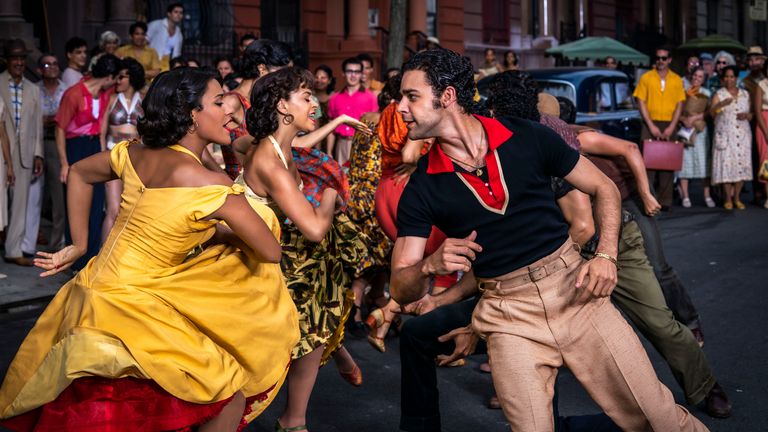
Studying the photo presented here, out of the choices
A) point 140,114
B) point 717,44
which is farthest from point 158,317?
point 717,44

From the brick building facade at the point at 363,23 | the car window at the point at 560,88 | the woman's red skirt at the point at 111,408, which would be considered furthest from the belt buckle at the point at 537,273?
the brick building facade at the point at 363,23

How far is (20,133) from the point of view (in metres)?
10.4

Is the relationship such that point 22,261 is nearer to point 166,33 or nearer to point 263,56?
point 263,56

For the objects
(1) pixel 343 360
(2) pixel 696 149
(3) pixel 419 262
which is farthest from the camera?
(2) pixel 696 149

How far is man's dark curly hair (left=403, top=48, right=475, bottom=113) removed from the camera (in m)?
4.09

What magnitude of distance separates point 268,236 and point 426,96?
78cm

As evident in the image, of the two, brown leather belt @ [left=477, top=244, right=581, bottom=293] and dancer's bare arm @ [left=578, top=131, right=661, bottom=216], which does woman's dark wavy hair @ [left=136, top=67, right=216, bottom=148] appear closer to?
brown leather belt @ [left=477, top=244, right=581, bottom=293]

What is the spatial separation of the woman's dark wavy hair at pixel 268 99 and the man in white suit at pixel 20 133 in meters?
5.61

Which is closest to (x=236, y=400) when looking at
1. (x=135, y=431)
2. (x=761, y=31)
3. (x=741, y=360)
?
(x=135, y=431)

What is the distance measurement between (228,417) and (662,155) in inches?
294

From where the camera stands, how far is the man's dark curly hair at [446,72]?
161 inches

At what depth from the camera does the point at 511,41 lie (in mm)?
31344

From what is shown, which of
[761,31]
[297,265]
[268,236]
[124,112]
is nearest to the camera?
[268,236]

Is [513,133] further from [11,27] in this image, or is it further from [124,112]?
[11,27]
